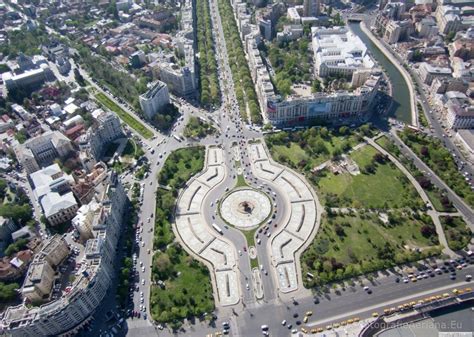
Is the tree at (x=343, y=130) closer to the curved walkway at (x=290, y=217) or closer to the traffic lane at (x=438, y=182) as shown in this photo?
the traffic lane at (x=438, y=182)

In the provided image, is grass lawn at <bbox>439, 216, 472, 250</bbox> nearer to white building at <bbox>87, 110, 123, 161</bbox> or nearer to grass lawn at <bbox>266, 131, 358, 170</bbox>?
grass lawn at <bbox>266, 131, 358, 170</bbox>

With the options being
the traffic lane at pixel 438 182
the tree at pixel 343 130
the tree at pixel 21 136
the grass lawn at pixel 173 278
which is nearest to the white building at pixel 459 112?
the traffic lane at pixel 438 182

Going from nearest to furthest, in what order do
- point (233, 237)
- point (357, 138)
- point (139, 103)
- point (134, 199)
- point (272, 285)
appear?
point (272, 285)
point (233, 237)
point (134, 199)
point (357, 138)
point (139, 103)

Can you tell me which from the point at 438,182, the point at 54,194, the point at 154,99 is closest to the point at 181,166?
the point at 154,99

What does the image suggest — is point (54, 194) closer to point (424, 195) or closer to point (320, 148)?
point (320, 148)

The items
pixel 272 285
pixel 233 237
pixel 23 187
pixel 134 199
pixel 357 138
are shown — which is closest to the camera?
pixel 272 285

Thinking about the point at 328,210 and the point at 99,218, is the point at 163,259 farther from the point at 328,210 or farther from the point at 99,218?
the point at 328,210

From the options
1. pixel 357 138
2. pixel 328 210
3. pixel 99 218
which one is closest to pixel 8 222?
pixel 99 218
